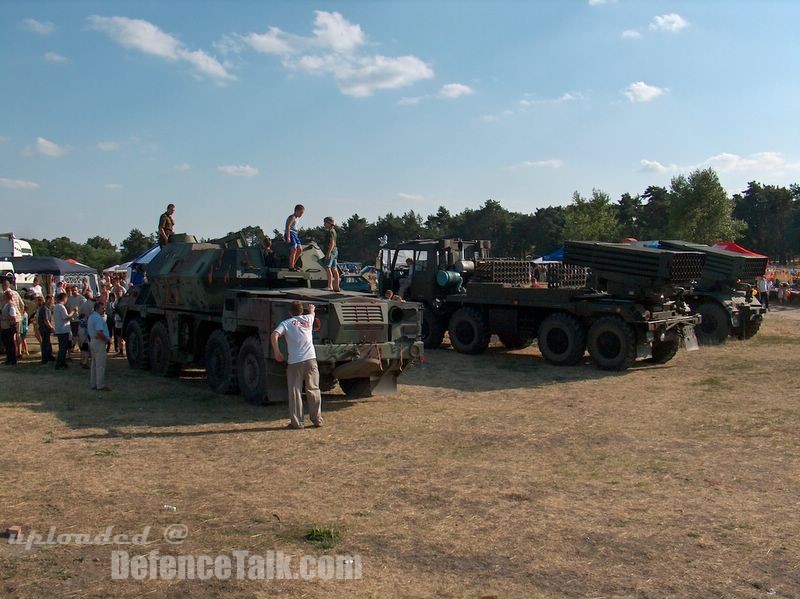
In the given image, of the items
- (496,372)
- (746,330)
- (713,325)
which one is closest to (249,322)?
(496,372)

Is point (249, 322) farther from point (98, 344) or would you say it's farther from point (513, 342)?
point (513, 342)

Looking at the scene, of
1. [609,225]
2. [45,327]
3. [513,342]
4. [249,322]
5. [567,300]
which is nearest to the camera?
[249,322]

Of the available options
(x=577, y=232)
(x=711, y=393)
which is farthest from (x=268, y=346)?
(x=577, y=232)

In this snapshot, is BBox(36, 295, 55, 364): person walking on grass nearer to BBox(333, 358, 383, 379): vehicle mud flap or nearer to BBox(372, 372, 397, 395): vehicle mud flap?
BBox(372, 372, 397, 395): vehicle mud flap

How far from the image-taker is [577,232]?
157 feet

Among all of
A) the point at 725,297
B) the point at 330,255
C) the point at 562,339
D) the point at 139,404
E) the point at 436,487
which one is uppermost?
the point at 330,255

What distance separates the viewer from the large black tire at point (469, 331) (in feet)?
55.2

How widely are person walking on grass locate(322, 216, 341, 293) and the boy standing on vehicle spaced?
0.52m

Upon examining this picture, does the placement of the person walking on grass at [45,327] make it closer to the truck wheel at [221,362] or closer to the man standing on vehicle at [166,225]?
the man standing on vehicle at [166,225]

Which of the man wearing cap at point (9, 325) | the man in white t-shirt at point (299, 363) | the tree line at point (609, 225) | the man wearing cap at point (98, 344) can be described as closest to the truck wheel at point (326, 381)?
the man in white t-shirt at point (299, 363)

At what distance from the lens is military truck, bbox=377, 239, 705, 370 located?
→ 1422cm

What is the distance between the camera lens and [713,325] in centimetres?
1856

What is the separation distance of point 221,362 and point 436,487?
590 centimetres

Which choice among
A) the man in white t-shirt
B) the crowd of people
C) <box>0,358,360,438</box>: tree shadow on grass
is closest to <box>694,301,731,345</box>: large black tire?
Result: <box>0,358,360,438</box>: tree shadow on grass
